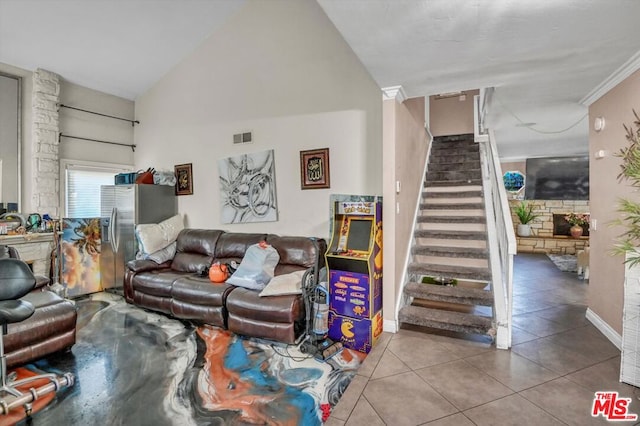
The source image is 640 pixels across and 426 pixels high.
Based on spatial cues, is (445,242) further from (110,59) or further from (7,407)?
(110,59)

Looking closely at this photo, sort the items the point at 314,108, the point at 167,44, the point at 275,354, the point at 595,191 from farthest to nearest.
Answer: the point at 167,44, the point at 314,108, the point at 595,191, the point at 275,354

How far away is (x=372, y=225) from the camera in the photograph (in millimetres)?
3072

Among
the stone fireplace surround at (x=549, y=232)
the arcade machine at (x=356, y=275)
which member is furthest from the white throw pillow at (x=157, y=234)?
the stone fireplace surround at (x=549, y=232)

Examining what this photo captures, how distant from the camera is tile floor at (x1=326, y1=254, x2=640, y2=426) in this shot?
77.8 inches

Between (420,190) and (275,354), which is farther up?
(420,190)

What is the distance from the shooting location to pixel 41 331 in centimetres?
267

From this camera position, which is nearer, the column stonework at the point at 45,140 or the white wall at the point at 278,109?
the white wall at the point at 278,109

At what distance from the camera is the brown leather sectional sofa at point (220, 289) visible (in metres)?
3.03

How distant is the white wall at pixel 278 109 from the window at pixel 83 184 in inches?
34.8

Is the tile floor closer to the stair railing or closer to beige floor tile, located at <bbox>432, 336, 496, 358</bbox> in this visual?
beige floor tile, located at <bbox>432, 336, 496, 358</bbox>

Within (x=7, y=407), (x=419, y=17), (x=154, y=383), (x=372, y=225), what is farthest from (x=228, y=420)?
(x=419, y=17)

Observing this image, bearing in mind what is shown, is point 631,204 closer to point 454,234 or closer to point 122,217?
point 454,234

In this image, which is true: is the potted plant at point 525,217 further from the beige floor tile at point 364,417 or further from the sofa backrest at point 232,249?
the beige floor tile at point 364,417

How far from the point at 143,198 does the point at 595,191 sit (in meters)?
5.70
